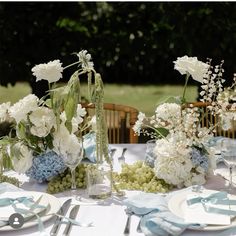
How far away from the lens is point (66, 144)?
197cm

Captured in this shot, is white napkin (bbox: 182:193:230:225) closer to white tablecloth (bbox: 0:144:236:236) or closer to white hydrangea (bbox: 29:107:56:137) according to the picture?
white tablecloth (bbox: 0:144:236:236)

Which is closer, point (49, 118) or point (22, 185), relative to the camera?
point (49, 118)

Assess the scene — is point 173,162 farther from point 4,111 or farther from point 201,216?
point 4,111

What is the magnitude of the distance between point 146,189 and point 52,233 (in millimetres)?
Result: 440

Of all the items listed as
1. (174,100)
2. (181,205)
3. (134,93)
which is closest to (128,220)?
(181,205)

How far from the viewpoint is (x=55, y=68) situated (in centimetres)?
189

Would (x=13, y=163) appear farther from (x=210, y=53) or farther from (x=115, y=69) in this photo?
(x=115, y=69)

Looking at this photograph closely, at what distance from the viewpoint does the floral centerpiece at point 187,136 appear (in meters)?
1.94

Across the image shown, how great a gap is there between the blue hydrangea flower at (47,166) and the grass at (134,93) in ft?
14.7

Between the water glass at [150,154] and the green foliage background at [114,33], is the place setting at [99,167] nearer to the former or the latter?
the water glass at [150,154]

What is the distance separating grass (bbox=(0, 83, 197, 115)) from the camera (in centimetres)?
684

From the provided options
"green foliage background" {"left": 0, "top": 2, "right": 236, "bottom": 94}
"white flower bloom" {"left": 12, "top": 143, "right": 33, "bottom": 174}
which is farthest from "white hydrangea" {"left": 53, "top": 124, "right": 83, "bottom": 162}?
"green foliage background" {"left": 0, "top": 2, "right": 236, "bottom": 94}

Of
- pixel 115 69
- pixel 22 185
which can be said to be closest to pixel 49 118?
pixel 22 185

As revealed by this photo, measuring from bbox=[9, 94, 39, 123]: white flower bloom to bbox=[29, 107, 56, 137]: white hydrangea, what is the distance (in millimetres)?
23
